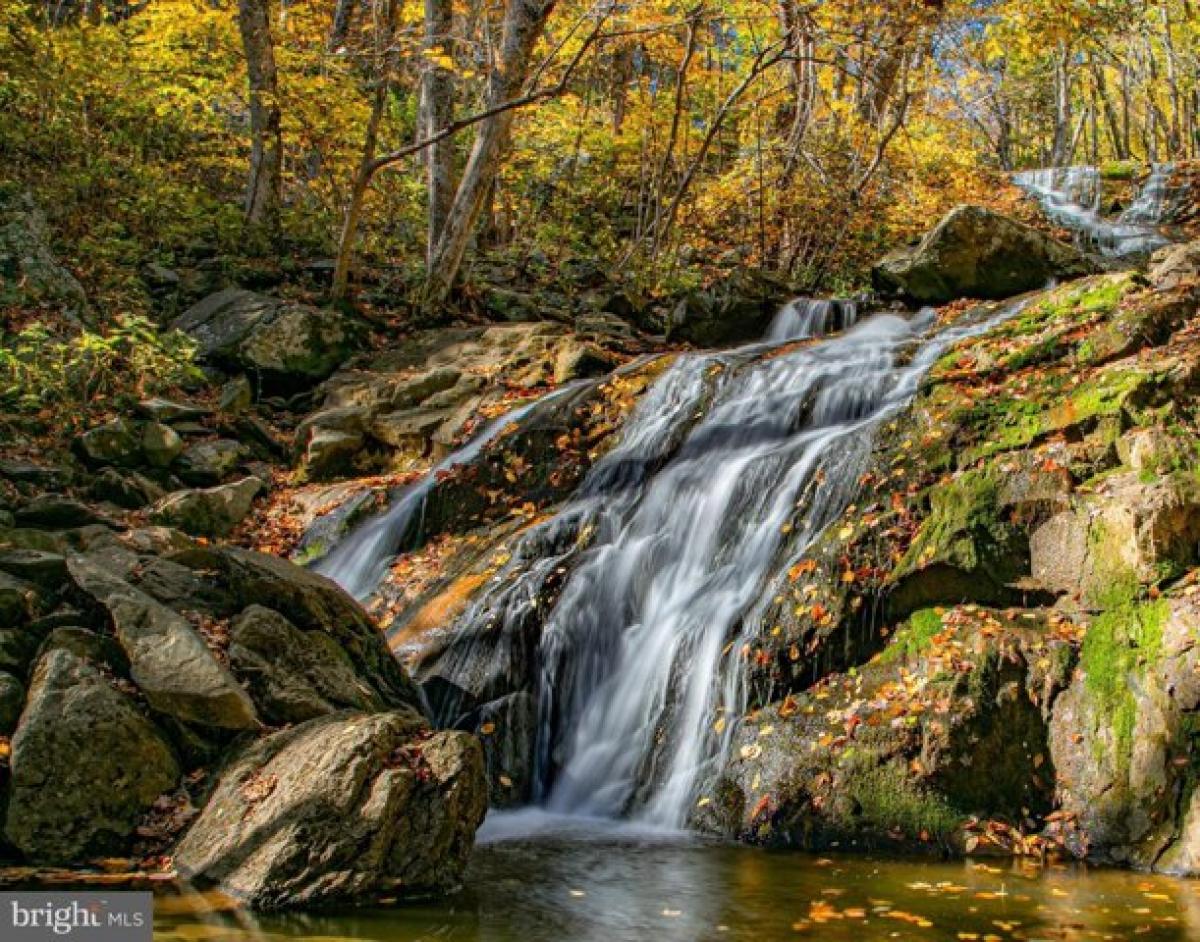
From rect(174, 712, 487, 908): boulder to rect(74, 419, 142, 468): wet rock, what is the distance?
654 cm

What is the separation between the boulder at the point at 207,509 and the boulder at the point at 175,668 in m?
4.25

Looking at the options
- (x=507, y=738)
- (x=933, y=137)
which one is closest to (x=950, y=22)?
(x=933, y=137)

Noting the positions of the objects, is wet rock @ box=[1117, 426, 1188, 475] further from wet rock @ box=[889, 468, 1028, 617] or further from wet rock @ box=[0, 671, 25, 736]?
wet rock @ box=[0, 671, 25, 736]

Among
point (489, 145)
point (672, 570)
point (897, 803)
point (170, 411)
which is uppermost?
point (489, 145)

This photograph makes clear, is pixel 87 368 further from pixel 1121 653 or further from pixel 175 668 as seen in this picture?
pixel 1121 653

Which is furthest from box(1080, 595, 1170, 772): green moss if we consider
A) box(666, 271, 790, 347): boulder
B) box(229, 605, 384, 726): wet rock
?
box(666, 271, 790, 347): boulder

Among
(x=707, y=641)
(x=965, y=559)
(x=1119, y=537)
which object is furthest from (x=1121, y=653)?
(x=707, y=641)

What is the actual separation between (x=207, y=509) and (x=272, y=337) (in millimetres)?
3471

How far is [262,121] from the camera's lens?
14766mm

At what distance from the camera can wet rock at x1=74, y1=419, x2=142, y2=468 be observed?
1041cm

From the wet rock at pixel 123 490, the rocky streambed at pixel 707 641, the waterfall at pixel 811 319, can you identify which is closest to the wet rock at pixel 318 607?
the rocky streambed at pixel 707 641

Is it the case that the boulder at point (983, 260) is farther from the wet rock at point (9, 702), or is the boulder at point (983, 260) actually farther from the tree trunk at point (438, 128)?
the wet rock at point (9, 702)

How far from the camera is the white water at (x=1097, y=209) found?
602 inches

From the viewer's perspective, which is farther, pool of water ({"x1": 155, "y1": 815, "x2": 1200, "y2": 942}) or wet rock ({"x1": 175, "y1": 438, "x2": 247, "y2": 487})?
wet rock ({"x1": 175, "y1": 438, "x2": 247, "y2": 487})
